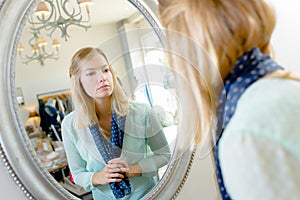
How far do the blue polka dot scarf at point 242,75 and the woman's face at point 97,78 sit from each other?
0.33 m

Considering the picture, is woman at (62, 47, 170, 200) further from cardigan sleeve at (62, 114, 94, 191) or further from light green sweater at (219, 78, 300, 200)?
light green sweater at (219, 78, 300, 200)

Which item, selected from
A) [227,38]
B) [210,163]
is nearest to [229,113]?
[227,38]

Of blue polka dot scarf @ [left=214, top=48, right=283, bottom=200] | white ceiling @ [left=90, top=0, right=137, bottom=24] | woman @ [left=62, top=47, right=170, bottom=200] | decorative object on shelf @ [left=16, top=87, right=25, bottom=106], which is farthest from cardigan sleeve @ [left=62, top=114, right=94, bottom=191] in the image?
blue polka dot scarf @ [left=214, top=48, right=283, bottom=200]

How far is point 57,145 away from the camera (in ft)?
2.52

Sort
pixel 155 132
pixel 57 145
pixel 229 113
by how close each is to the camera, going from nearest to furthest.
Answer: pixel 229 113, pixel 57 145, pixel 155 132

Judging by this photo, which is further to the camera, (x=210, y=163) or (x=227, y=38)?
(x=210, y=163)

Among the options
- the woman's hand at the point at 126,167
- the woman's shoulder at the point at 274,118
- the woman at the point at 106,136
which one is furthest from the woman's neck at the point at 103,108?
the woman's shoulder at the point at 274,118

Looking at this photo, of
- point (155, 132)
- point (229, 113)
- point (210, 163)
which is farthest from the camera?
point (210, 163)

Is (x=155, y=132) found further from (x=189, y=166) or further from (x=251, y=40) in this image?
(x=251, y=40)

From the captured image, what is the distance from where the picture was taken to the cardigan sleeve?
0.78 m

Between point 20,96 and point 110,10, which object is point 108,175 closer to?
point 20,96

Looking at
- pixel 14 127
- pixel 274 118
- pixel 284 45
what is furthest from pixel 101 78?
pixel 284 45

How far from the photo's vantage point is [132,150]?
867mm

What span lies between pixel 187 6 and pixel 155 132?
1.30ft
